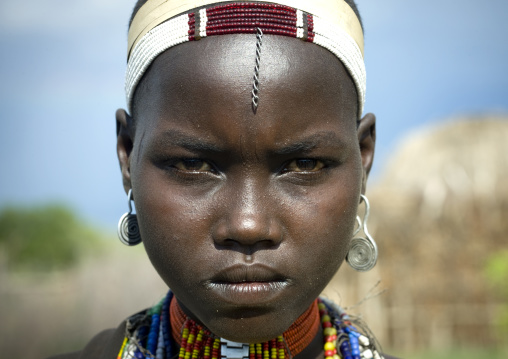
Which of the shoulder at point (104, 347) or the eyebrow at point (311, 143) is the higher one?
the eyebrow at point (311, 143)

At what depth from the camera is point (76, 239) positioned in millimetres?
31672

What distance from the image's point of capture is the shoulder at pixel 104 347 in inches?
99.6

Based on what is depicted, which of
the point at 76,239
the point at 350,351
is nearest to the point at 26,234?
the point at 76,239

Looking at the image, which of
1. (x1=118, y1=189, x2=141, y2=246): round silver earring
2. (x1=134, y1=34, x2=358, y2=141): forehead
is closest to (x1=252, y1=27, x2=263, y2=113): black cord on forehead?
(x1=134, y1=34, x2=358, y2=141): forehead

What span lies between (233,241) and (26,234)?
3147cm

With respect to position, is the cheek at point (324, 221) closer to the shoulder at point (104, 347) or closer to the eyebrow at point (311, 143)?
the eyebrow at point (311, 143)

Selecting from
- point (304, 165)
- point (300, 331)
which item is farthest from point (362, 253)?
point (304, 165)

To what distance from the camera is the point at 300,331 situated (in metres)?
2.34

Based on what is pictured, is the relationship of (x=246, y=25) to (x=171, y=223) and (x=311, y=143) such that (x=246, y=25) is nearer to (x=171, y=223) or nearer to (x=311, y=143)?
(x=311, y=143)

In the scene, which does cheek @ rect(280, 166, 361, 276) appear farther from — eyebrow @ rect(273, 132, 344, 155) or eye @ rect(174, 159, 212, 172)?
eye @ rect(174, 159, 212, 172)

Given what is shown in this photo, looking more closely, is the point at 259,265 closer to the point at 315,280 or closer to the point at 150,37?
the point at 315,280

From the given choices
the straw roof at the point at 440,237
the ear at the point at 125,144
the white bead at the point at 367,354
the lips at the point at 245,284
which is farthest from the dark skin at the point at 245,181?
the straw roof at the point at 440,237

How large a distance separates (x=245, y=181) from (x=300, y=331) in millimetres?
813

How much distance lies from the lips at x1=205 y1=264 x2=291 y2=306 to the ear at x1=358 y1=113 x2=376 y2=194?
2.25 feet
